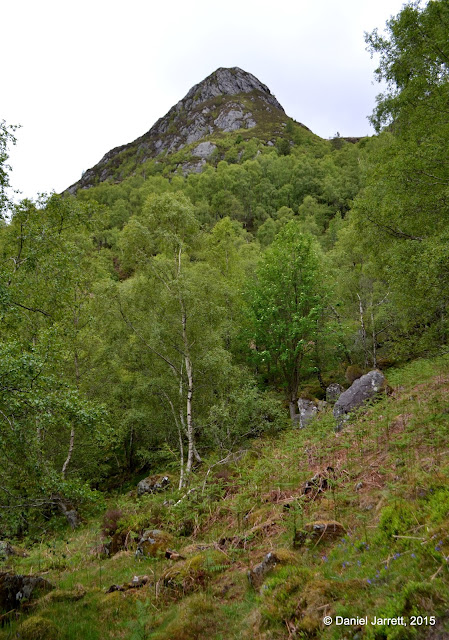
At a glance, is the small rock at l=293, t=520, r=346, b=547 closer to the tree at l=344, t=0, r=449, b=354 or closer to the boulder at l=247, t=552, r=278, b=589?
the boulder at l=247, t=552, r=278, b=589

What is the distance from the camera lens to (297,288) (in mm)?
20859

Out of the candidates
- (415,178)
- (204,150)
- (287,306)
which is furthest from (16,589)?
(204,150)

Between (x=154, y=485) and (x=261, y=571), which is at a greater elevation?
(x=261, y=571)

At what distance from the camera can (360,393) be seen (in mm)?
14805

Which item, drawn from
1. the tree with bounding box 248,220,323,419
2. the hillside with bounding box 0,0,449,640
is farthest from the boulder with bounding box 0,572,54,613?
the tree with bounding box 248,220,323,419

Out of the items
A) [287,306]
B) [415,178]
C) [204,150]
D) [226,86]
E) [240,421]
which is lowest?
[240,421]

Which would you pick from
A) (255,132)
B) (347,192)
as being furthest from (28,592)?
(255,132)

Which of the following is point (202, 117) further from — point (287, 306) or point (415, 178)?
point (415, 178)

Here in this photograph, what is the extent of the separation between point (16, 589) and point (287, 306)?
1741cm

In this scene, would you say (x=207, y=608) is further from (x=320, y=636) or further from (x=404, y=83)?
(x=404, y=83)

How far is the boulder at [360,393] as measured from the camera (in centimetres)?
1454

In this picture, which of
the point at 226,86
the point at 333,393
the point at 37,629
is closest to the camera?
the point at 37,629

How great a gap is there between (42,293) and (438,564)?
39.2 feet

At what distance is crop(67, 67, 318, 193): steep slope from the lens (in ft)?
462
